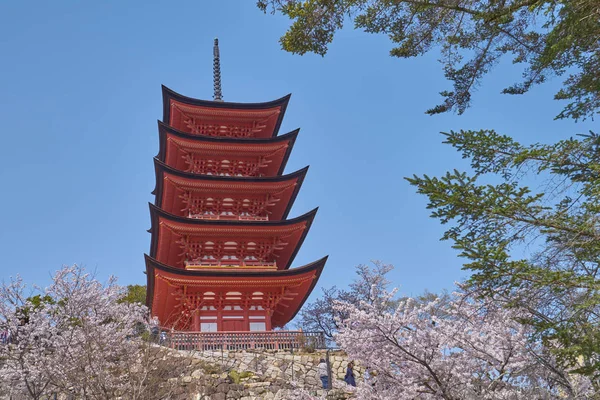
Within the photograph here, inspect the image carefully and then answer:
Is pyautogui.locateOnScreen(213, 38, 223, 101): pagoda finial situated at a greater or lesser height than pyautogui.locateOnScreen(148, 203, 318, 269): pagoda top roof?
greater

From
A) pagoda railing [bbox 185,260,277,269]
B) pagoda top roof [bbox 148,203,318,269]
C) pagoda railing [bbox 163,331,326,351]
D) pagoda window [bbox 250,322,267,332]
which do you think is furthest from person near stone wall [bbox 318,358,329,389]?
pagoda top roof [bbox 148,203,318,269]

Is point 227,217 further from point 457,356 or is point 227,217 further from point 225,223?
A: point 457,356

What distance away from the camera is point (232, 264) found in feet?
64.7

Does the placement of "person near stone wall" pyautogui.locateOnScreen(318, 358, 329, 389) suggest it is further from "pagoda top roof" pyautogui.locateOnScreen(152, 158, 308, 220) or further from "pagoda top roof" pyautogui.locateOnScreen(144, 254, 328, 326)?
"pagoda top roof" pyautogui.locateOnScreen(152, 158, 308, 220)

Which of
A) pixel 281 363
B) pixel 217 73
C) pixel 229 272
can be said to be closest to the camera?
pixel 281 363

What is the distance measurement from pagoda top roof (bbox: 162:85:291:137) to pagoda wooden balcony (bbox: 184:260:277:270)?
22.9 feet

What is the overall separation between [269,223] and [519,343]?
1277 cm

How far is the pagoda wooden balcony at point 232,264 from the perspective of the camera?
18984 millimetres

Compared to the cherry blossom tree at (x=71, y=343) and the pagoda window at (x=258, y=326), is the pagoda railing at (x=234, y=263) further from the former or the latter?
the cherry blossom tree at (x=71, y=343)

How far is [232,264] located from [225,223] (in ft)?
5.10

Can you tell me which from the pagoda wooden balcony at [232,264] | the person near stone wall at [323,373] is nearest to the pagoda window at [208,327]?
the pagoda wooden balcony at [232,264]

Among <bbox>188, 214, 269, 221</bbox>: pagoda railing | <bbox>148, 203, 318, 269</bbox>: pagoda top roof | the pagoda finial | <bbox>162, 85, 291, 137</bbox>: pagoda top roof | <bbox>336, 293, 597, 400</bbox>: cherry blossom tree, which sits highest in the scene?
the pagoda finial

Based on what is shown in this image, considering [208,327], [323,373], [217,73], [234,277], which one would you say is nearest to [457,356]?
[323,373]

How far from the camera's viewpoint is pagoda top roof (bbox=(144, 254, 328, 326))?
17509 millimetres
